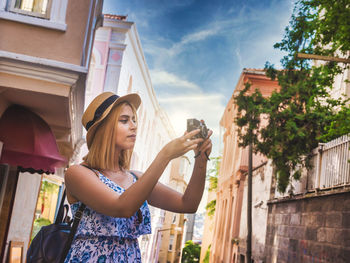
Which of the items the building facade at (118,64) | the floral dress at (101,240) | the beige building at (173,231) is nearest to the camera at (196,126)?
the floral dress at (101,240)

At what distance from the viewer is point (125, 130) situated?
7.52 ft

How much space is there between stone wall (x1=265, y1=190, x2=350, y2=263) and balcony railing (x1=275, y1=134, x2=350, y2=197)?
24cm

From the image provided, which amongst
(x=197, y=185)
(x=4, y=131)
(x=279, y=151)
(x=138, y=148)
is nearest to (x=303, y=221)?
(x=279, y=151)

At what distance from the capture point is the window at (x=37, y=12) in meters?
6.79

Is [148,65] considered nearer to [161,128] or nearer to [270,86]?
[270,86]

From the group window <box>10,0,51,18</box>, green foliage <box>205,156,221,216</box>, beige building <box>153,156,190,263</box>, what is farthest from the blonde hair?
beige building <box>153,156,190,263</box>

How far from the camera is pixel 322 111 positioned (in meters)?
10.7

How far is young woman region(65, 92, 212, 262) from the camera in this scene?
6.32 ft

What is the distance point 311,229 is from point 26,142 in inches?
246

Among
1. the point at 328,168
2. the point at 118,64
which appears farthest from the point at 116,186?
the point at 118,64

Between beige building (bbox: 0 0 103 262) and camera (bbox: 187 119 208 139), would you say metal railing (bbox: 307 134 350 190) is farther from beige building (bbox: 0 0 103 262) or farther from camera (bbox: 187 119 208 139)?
camera (bbox: 187 119 208 139)

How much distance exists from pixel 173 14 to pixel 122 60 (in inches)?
214

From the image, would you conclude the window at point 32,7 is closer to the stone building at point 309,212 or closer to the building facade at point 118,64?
the stone building at point 309,212

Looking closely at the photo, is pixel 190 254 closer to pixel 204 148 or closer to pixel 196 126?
pixel 204 148
